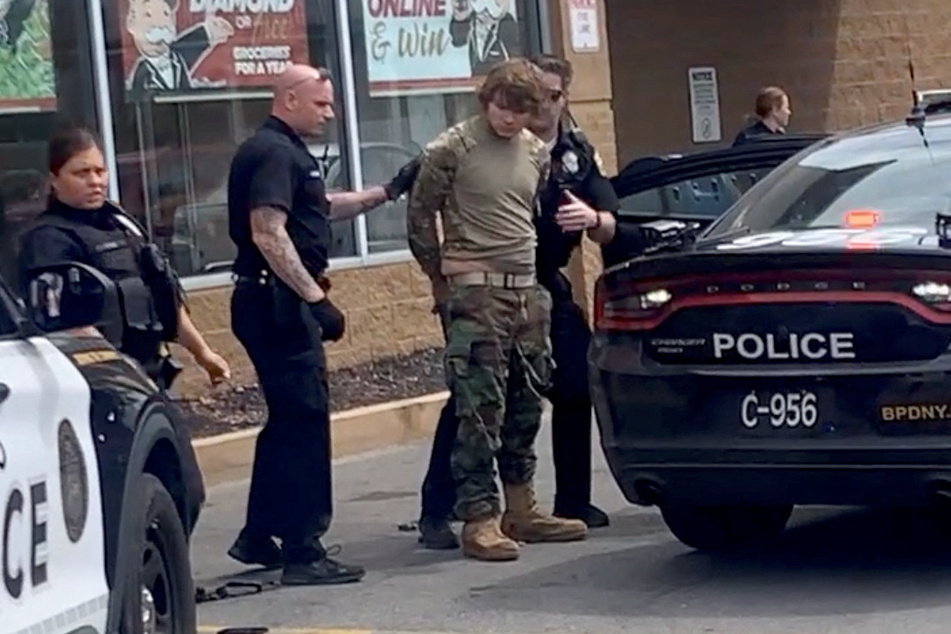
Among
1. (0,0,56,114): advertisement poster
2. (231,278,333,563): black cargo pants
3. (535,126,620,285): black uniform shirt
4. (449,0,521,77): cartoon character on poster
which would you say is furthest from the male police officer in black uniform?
(449,0,521,77): cartoon character on poster

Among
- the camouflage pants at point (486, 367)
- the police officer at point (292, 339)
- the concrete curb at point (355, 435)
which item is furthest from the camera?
the concrete curb at point (355, 435)

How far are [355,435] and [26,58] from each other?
2.58 m

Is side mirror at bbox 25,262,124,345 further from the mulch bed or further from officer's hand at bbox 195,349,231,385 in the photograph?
the mulch bed

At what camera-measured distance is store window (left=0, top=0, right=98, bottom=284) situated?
36.9 feet

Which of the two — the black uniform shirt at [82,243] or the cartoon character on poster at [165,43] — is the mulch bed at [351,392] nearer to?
the cartoon character on poster at [165,43]

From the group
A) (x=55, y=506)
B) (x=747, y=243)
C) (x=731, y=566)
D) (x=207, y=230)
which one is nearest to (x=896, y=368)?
(x=747, y=243)

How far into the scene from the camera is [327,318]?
326 inches

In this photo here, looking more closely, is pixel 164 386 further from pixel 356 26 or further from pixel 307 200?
pixel 356 26

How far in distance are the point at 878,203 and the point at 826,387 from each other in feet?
3.41

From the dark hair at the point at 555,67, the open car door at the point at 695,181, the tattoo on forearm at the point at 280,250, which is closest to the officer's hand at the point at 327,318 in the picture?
the tattoo on forearm at the point at 280,250

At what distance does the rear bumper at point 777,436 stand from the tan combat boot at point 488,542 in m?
0.80

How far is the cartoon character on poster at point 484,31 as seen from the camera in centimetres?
1405

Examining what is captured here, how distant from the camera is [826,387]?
7.38 metres

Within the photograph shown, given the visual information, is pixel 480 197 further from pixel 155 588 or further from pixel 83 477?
pixel 83 477
